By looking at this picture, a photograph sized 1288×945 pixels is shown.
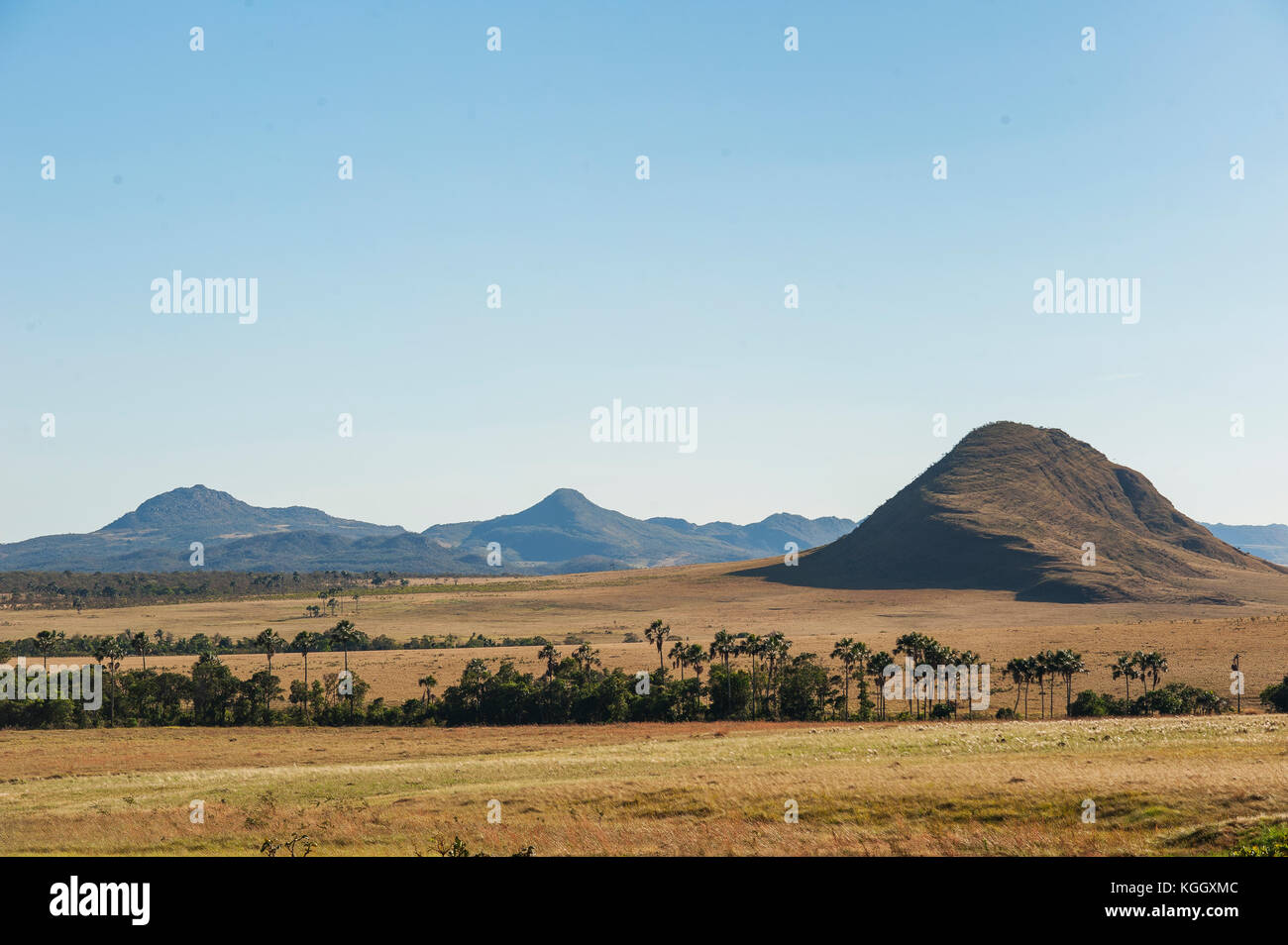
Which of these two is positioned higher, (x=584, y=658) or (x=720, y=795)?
(x=720, y=795)

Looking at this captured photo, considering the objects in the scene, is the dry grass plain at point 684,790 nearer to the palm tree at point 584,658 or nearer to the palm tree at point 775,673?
the palm tree at point 775,673

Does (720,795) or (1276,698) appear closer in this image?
(720,795)

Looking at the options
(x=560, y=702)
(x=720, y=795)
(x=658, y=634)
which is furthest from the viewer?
(x=658, y=634)

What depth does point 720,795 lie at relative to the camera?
42812mm

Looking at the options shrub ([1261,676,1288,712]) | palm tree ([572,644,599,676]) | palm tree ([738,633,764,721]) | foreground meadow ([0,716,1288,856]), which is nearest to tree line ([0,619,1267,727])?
palm tree ([738,633,764,721])

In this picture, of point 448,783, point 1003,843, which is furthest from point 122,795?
point 1003,843

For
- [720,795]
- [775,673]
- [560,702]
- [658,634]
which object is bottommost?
[560,702]

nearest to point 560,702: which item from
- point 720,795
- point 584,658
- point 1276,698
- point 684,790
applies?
point 584,658

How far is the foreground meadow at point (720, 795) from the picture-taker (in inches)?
1321

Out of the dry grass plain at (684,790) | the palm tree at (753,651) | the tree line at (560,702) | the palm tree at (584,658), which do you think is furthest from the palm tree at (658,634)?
the dry grass plain at (684,790)

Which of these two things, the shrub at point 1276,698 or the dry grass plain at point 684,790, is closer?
the dry grass plain at point 684,790

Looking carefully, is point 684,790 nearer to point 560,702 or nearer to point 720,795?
point 720,795

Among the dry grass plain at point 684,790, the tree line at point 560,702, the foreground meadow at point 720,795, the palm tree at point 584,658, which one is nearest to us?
the foreground meadow at point 720,795
